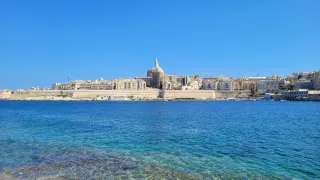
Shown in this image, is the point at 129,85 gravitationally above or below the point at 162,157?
above

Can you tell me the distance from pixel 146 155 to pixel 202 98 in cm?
10180

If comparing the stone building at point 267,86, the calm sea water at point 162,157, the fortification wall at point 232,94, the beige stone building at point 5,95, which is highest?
the stone building at point 267,86

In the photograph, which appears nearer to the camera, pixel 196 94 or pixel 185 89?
pixel 196 94

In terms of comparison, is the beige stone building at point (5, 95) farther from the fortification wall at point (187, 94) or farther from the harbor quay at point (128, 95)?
the fortification wall at point (187, 94)

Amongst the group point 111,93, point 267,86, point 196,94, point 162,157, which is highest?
point 267,86

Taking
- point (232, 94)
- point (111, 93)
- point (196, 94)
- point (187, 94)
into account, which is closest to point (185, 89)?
point (187, 94)

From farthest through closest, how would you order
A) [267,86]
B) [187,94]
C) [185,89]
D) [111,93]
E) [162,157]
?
[267,86] < [185,89] < [187,94] < [111,93] < [162,157]

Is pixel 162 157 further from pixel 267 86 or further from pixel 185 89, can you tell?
pixel 267 86

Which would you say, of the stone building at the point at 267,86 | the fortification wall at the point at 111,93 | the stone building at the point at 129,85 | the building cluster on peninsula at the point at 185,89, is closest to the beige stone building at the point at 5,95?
the building cluster on peninsula at the point at 185,89

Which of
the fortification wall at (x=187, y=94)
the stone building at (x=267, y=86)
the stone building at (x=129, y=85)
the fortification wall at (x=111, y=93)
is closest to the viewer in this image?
the fortification wall at (x=111, y=93)

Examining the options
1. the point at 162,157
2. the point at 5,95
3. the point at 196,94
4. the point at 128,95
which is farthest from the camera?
the point at 5,95

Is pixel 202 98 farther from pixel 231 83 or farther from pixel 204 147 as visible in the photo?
pixel 204 147

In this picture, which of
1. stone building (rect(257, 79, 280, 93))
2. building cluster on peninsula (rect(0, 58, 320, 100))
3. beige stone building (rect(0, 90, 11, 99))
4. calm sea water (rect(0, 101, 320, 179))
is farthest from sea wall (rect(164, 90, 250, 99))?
calm sea water (rect(0, 101, 320, 179))

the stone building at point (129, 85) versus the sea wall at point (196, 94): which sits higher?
the stone building at point (129, 85)
